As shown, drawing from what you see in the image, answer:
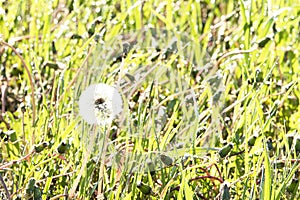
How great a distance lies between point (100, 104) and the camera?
1.50 meters

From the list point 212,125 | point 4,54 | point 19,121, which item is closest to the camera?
point 212,125

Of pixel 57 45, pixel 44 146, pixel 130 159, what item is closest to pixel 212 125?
pixel 130 159

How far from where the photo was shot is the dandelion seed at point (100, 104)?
1467 mm

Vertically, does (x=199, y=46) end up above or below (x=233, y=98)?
above

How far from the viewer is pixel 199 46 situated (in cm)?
201

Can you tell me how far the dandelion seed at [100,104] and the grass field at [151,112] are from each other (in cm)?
2

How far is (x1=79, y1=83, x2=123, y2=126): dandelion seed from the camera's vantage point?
1467 mm

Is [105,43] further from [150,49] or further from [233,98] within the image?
[233,98]

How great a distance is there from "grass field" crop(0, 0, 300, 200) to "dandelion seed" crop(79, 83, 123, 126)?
2cm

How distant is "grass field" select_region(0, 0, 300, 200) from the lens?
4.50ft

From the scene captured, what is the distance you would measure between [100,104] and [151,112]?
114 mm

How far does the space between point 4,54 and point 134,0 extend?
0.48m

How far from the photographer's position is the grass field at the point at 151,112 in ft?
4.50

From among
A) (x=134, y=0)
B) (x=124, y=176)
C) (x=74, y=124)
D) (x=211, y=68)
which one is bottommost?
(x=124, y=176)
